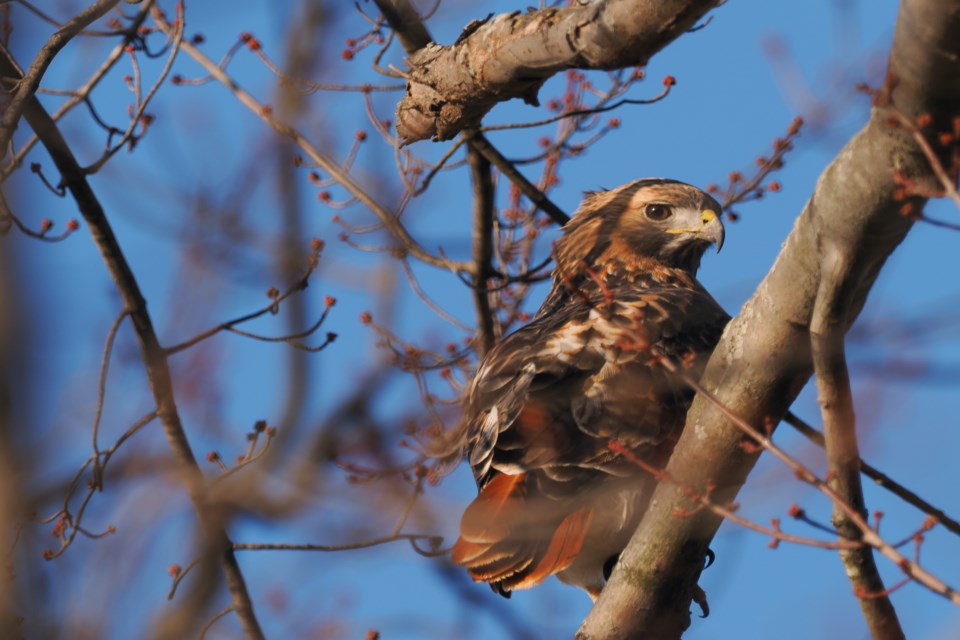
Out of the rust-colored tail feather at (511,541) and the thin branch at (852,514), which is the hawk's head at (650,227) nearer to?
the rust-colored tail feather at (511,541)

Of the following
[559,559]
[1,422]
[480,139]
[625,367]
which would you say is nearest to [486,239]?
[480,139]

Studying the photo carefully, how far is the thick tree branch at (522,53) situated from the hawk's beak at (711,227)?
2.08m

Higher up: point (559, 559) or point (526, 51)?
point (526, 51)

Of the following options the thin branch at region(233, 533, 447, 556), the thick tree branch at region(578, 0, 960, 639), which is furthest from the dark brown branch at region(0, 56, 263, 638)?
the thick tree branch at region(578, 0, 960, 639)

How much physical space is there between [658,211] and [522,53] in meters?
2.83

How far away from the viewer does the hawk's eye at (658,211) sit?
6234mm

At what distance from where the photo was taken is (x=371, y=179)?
597cm

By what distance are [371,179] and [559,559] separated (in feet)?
7.60

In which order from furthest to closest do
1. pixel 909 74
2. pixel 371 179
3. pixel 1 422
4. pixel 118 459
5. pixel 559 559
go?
pixel 371 179, pixel 118 459, pixel 559 559, pixel 1 422, pixel 909 74

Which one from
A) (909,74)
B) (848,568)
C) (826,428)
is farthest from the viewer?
(848,568)

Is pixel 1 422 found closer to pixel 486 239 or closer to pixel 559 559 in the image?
pixel 559 559

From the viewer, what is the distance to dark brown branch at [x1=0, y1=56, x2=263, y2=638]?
4445mm

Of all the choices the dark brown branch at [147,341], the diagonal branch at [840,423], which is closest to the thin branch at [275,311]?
the dark brown branch at [147,341]

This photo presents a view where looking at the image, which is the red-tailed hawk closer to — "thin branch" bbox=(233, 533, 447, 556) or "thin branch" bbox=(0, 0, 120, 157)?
"thin branch" bbox=(233, 533, 447, 556)
